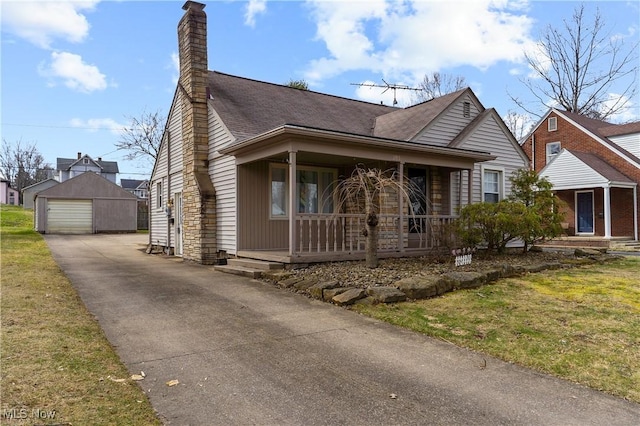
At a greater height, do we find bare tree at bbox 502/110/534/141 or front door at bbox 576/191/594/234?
bare tree at bbox 502/110/534/141

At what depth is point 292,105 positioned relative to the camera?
44.7 feet

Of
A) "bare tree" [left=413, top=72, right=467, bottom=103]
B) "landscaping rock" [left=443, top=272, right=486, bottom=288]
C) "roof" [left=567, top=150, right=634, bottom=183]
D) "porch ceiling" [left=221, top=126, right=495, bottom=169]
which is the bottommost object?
"landscaping rock" [left=443, top=272, right=486, bottom=288]

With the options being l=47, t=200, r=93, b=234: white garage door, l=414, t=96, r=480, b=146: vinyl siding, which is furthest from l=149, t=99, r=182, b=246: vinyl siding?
l=47, t=200, r=93, b=234: white garage door

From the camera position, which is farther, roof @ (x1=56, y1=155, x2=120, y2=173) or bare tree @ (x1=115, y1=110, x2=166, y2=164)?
roof @ (x1=56, y1=155, x2=120, y2=173)

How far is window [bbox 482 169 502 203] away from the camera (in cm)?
1386

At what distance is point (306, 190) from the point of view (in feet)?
39.1

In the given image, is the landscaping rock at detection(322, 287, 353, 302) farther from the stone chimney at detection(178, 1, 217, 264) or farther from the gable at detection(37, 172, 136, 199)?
the gable at detection(37, 172, 136, 199)

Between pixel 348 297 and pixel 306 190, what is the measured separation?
5786mm

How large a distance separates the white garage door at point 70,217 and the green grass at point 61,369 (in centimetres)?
2532

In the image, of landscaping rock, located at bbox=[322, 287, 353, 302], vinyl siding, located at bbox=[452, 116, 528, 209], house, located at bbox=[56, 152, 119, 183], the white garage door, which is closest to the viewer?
landscaping rock, located at bbox=[322, 287, 353, 302]

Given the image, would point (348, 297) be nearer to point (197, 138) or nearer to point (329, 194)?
point (329, 194)

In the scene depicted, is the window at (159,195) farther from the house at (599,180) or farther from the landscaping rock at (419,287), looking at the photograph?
the house at (599,180)

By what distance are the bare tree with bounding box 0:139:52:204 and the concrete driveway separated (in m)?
64.1

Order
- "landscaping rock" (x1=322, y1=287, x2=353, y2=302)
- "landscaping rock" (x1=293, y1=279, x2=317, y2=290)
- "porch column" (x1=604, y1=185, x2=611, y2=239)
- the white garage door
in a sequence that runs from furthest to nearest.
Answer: the white garage door
"porch column" (x1=604, y1=185, x2=611, y2=239)
"landscaping rock" (x1=293, y1=279, x2=317, y2=290)
"landscaping rock" (x1=322, y1=287, x2=353, y2=302)
